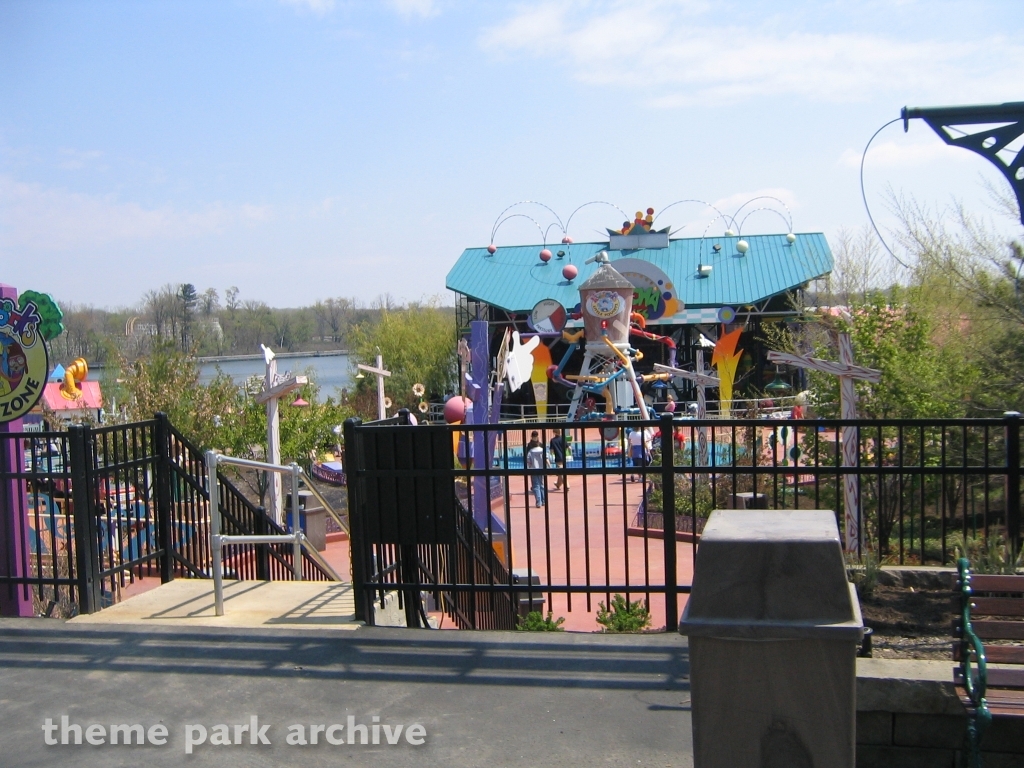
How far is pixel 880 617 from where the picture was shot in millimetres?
5535

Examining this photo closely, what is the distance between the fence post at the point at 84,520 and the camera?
6.58m

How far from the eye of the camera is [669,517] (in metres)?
5.97

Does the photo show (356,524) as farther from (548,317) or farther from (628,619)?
(548,317)

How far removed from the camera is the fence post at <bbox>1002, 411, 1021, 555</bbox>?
5.69 meters

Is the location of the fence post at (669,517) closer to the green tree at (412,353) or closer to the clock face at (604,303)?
the clock face at (604,303)

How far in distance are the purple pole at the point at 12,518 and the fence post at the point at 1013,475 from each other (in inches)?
280

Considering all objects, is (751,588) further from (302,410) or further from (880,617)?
(302,410)

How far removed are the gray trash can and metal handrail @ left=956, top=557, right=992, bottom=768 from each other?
850mm

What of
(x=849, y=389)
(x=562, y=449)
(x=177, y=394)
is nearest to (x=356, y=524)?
(x=562, y=449)

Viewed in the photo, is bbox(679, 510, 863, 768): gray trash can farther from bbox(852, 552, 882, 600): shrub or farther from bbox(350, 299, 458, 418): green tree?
bbox(350, 299, 458, 418): green tree

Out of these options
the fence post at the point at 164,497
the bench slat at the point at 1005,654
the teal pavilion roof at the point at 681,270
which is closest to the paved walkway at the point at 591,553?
the fence post at the point at 164,497

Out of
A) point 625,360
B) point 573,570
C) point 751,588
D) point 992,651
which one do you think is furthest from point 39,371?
point 625,360

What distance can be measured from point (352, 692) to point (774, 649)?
2.84m

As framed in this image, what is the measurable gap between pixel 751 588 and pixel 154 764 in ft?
9.90
